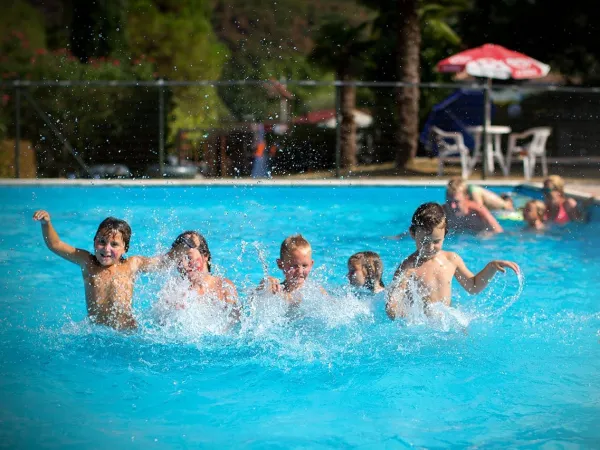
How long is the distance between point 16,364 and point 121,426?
1.13 meters

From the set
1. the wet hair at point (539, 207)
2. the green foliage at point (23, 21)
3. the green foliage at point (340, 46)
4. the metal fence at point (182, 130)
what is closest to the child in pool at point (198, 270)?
the wet hair at point (539, 207)

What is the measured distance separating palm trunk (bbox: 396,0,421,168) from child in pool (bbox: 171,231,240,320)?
1134 cm

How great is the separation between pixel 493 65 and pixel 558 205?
5.95 m

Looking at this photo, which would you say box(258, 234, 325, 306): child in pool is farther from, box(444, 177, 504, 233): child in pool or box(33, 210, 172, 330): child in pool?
box(444, 177, 504, 233): child in pool

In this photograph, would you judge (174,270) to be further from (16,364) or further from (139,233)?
(139,233)

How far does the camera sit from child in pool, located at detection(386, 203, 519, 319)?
4.77 metres

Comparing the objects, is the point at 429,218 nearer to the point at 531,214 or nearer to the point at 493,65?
the point at 531,214

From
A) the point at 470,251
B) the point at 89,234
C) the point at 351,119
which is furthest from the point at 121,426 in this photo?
the point at 351,119

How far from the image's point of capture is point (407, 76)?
53.6 ft

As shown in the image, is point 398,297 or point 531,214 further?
point 531,214

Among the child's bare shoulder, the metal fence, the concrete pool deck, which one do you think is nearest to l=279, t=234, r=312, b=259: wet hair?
the child's bare shoulder

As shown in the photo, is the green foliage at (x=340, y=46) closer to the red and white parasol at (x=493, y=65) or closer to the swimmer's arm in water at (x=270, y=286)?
the red and white parasol at (x=493, y=65)

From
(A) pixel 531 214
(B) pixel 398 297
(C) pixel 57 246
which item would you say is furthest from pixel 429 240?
(A) pixel 531 214

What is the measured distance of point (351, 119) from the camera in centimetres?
1659
